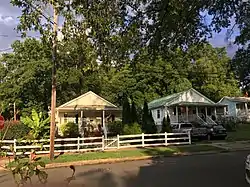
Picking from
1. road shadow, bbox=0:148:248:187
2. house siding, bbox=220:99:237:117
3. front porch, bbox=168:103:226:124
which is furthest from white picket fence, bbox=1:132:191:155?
house siding, bbox=220:99:237:117

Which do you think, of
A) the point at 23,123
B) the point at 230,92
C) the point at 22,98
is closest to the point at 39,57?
the point at 22,98

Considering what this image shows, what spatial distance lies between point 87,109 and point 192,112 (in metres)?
17.8

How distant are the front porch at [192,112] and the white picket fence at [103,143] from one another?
611 inches

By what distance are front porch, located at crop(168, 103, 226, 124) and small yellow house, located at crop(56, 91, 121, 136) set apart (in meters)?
9.20

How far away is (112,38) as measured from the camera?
26.2 ft

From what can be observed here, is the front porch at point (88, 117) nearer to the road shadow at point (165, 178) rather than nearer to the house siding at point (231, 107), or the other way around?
the road shadow at point (165, 178)

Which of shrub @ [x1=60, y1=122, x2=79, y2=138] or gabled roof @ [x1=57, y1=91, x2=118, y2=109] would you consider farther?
gabled roof @ [x1=57, y1=91, x2=118, y2=109]

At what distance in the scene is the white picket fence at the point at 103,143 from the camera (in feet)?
71.4

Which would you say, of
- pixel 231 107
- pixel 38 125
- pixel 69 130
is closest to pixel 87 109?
pixel 69 130

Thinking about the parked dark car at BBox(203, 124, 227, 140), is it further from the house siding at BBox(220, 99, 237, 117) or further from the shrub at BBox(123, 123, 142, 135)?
the house siding at BBox(220, 99, 237, 117)

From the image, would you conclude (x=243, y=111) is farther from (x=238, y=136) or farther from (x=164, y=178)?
(x=164, y=178)

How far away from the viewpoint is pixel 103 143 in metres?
23.2

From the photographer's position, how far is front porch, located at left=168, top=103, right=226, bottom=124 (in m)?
42.3

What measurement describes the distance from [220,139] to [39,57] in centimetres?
2680
